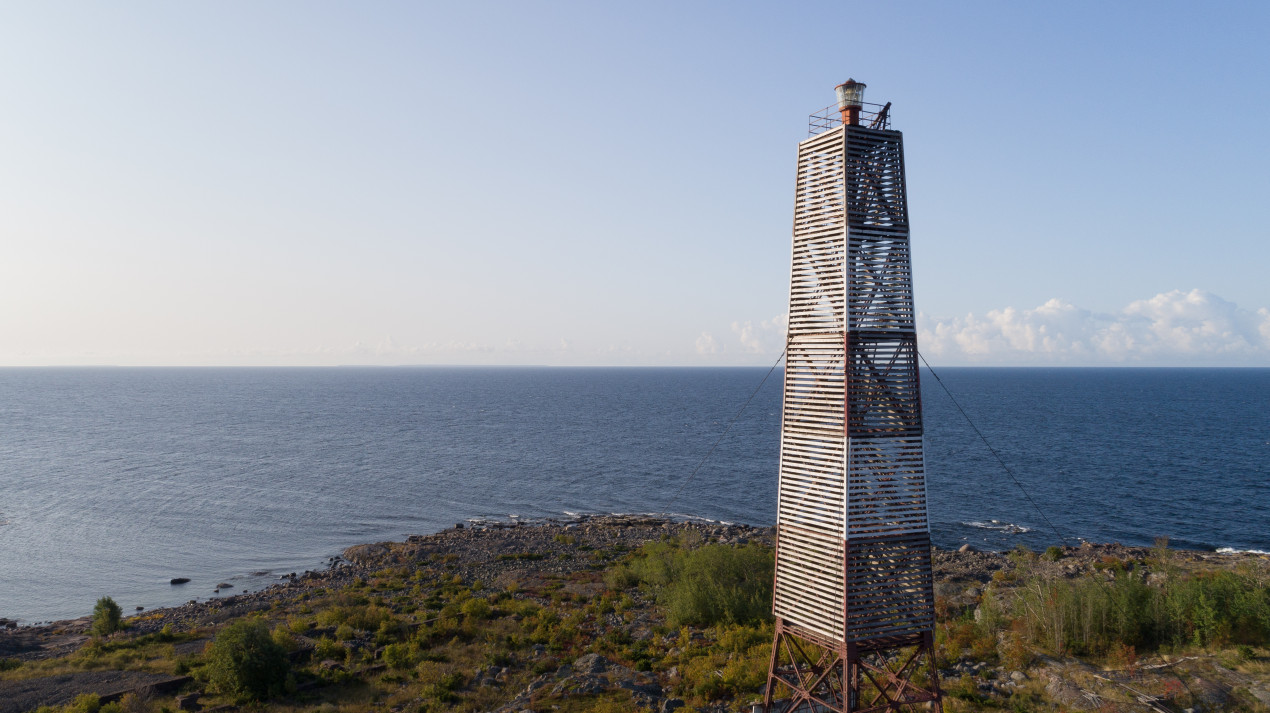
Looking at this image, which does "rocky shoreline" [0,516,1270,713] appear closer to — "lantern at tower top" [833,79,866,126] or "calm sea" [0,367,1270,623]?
"calm sea" [0,367,1270,623]

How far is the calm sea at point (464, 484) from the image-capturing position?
5272 cm

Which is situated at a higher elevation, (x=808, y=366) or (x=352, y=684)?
(x=808, y=366)

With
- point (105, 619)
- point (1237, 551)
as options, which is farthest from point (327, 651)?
point (1237, 551)

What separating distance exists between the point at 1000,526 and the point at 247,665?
5516cm

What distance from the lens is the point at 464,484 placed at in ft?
257

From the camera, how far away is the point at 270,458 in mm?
94688

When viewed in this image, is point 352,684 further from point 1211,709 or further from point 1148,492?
point 1148,492

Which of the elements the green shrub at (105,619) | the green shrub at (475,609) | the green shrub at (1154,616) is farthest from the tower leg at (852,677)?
the green shrub at (105,619)

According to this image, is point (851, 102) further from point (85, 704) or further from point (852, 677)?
point (85, 704)

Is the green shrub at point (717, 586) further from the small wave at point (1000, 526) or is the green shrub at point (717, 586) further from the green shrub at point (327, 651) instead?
the small wave at point (1000, 526)

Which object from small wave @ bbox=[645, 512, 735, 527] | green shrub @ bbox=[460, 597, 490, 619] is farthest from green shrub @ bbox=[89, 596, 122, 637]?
small wave @ bbox=[645, 512, 735, 527]

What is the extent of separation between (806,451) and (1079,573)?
29.7 metres

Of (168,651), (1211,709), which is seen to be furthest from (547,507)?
(1211,709)

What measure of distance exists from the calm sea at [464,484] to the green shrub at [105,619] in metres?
8.41
